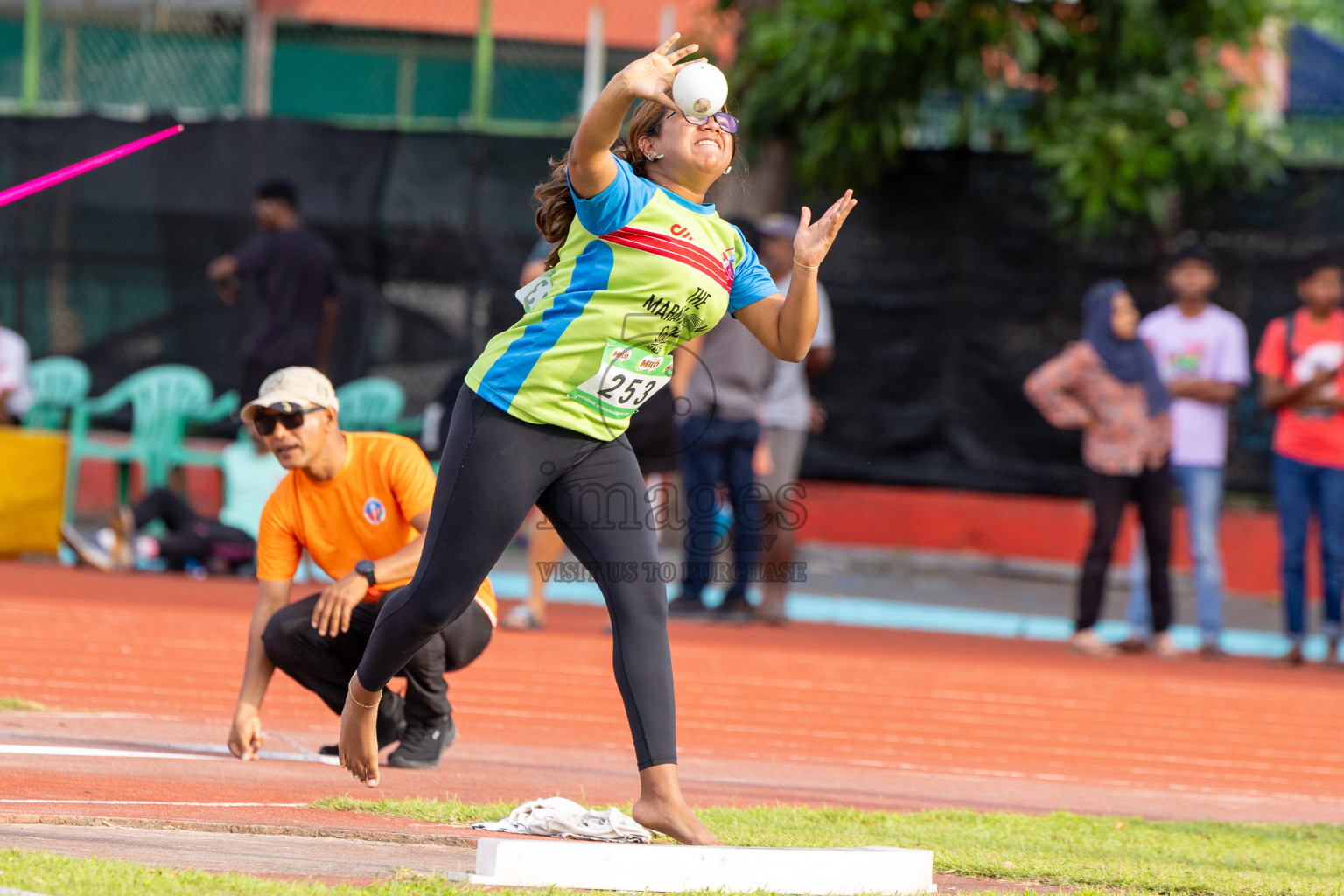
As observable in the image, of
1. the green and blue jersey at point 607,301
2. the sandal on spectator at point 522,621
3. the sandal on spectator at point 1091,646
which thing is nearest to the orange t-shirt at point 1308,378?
the sandal on spectator at point 1091,646

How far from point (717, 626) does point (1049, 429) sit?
323 cm

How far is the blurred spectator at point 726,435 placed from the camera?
886cm

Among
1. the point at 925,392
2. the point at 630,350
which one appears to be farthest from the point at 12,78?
the point at 630,350

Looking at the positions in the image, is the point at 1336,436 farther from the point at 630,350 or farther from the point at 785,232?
the point at 630,350

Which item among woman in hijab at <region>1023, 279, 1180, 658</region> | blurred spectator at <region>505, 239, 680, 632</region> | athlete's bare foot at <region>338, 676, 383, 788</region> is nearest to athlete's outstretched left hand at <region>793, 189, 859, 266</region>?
athlete's bare foot at <region>338, 676, 383, 788</region>

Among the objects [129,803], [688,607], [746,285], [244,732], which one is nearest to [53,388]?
[688,607]

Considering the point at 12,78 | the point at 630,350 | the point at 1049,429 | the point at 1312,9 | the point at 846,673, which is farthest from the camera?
the point at 12,78

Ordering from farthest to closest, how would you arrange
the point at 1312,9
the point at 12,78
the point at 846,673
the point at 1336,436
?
the point at 12,78 < the point at 1312,9 < the point at 1336,436 < the point at 846,673

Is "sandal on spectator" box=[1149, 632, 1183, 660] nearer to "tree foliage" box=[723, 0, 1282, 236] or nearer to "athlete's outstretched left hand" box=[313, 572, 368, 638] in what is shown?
"tree foliage" box=[723, 0, 1282, 236]

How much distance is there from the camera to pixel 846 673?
7.54 metres

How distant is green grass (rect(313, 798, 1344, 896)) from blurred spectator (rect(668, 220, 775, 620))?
13.2 feet

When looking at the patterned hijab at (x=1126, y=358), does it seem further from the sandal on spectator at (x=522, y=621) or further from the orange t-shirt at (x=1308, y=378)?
the sandal on spectator at (x=522, y=621)

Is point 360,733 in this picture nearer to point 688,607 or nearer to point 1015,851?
point 1015,851

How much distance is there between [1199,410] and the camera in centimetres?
900
